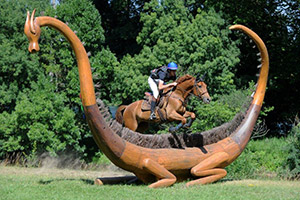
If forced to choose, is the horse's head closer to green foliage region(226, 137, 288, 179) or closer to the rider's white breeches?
the rider's white breeches

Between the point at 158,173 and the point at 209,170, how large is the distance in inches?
46.1

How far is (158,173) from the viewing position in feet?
25.8

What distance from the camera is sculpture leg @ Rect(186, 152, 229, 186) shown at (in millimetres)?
8227

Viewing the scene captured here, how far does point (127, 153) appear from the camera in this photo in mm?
Result: 7746

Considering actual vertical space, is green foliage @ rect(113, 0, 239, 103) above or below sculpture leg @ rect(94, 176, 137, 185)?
above

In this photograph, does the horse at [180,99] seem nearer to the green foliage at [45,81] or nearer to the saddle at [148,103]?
the saddle at [148,103]

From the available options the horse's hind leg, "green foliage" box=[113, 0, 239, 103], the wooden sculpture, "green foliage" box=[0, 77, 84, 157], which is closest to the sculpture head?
the wooden sculpture

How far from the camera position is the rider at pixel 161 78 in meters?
8.97

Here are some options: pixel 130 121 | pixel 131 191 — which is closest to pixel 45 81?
pixel 130 121

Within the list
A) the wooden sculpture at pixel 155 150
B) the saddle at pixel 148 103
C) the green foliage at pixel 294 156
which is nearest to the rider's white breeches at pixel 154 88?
the saddle at pixel 148 103

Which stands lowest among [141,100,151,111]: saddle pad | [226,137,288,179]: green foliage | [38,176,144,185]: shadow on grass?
[226,137,288,179]: green foliage

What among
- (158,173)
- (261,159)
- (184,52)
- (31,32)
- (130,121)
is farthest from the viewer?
(184,52)

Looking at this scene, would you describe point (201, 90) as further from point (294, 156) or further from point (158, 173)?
point (294, 156)

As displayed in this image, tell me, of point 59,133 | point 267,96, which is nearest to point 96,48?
point 59,133
